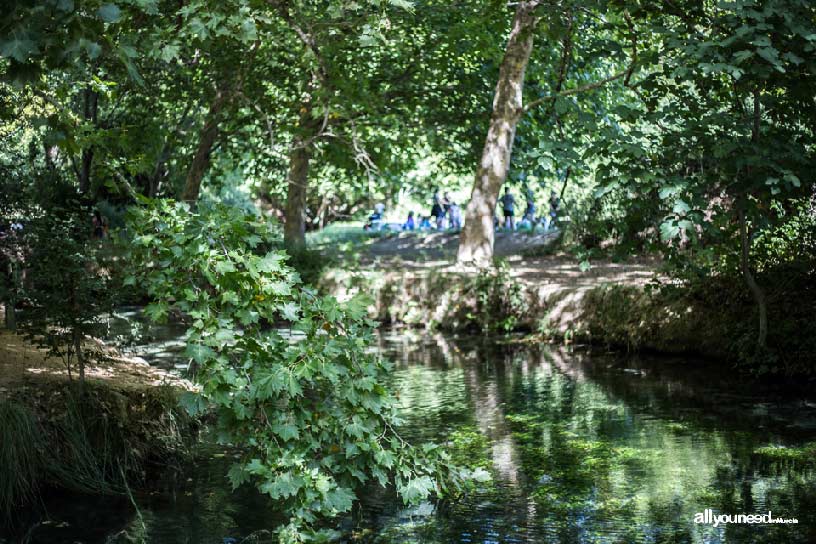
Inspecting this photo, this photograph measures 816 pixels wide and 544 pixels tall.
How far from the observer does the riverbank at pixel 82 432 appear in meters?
6.41

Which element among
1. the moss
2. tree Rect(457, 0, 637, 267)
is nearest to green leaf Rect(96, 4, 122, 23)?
the moss

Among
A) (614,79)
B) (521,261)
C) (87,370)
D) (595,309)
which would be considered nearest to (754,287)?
(595,309)

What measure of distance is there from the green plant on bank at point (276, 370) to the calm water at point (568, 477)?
25.0 inches

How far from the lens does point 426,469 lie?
5.67m

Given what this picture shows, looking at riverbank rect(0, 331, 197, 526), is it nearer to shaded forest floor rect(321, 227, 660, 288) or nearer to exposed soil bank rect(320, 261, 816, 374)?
exposed soil bank rect(320, 261, 816, 374)

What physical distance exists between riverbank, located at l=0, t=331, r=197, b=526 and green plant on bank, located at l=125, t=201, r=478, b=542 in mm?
1666

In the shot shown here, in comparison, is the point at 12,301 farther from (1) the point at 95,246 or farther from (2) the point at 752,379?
(2) the point at 752,379

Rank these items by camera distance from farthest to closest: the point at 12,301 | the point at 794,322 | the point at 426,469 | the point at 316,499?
1. the point at 794,322
2. the point at 12,301
3. the point at 426,469
4. the point at 316,499

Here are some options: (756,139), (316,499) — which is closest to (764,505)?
(316,499)

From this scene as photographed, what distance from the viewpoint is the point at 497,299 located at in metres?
15.2

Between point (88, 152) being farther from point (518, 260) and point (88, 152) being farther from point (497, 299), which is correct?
point (497, 299)

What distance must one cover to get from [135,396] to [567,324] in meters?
7.86

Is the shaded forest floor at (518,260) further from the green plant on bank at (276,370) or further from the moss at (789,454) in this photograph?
the green plant on bank at (276,370)

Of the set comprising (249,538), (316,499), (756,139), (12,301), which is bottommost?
(249,538)
